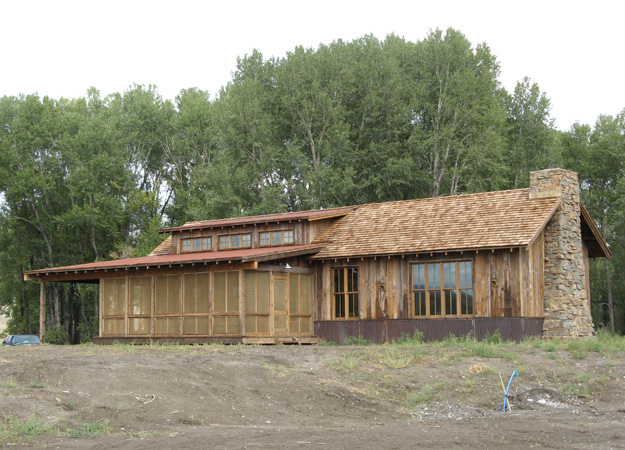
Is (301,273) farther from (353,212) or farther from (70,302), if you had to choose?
(70,302)

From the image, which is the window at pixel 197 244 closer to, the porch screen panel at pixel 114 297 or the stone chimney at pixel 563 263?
the porch screen panel at pixel 114 297

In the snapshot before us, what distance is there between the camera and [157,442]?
11266mm

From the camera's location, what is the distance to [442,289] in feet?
79.5

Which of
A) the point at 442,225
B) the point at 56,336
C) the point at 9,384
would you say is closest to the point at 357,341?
the point at 442,225

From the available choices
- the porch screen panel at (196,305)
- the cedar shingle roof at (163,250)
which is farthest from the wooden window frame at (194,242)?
the porch screen panel at (196,305)

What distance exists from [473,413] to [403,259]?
1063cm

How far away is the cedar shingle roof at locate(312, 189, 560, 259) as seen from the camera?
928 inches

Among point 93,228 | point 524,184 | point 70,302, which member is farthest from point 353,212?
point 70,302

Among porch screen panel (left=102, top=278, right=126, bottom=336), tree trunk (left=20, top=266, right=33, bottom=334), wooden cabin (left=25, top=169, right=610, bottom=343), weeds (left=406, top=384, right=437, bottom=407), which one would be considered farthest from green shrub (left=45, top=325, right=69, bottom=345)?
weeds (left=406, top=384, right=437, bottom=407)

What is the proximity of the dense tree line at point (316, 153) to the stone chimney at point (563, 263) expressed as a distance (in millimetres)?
16057

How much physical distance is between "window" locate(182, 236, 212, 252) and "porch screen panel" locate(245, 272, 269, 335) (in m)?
5.90

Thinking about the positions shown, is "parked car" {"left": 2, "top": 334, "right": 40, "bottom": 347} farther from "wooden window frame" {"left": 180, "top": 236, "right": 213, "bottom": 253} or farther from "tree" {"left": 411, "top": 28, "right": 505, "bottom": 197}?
"tree" {"left": 411, "top": 28, "right": 505, "bottom": 197}

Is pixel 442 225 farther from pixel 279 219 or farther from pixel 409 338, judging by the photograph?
pixel 279 219

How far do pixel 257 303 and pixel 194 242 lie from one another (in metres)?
7.09
